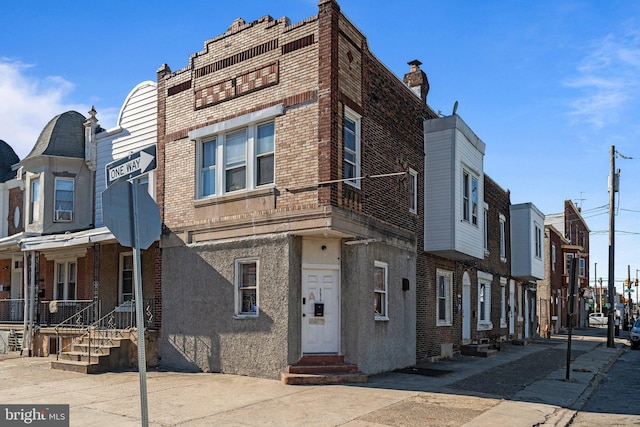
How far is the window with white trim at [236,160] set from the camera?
14570 mm

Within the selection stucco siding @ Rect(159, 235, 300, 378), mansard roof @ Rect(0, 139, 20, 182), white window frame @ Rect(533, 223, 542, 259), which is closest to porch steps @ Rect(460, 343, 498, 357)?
stucco siding @ Rect(159, 235, 300, 378)

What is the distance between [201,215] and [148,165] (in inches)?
369

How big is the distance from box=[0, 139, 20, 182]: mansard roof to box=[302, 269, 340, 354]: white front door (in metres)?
17.4

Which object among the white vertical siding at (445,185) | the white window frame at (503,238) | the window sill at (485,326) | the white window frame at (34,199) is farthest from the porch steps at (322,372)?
the white window frame at (503,238)

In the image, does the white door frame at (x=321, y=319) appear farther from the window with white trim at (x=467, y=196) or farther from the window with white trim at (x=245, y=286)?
the window with white trim at (x=467, y=196)

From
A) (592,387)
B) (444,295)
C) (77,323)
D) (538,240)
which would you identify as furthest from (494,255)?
(77,323)

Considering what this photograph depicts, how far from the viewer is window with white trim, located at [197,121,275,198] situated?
14.6 metres

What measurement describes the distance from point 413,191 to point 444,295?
13.8 feet

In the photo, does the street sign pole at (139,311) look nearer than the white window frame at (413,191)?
Yes

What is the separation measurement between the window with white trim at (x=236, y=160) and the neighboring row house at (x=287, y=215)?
0.15 feet

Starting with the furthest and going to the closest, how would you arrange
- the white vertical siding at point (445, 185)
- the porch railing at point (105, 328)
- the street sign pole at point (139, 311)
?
the white vertical siding at point (445, 185)
the porch railing at point (105, 328)
the street sign pole at point (139, 311)

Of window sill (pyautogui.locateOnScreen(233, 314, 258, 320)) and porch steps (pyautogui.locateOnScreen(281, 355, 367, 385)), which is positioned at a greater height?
window sill (pyautogui.locateOnScreen(233, 314, 258, 320))

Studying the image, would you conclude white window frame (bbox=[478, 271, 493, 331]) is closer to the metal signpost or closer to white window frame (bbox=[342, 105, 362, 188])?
white window frame (bbox=[342, 105, 362, 188])

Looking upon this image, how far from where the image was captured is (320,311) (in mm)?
13812
